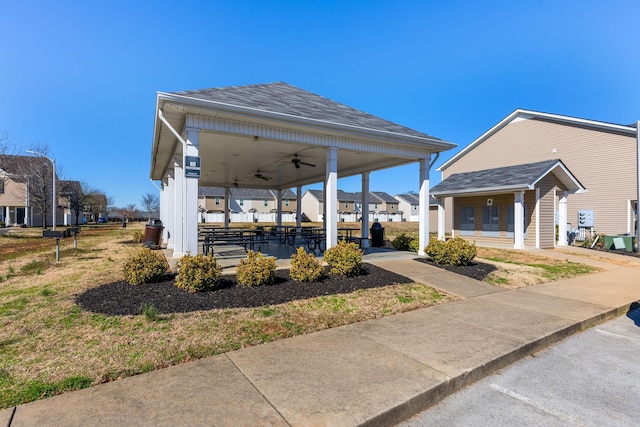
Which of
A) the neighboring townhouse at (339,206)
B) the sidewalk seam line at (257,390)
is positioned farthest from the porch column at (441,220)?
the neighboring townhouse at (339,206)

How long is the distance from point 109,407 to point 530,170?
57.9 ft

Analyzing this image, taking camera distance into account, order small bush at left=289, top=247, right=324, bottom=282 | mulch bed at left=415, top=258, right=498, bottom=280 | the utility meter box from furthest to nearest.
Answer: the utility meter box, mulch bed at left=415, top=258, right=498, bottom=280, small bush at left=289, top=247, right=324, bottom=282

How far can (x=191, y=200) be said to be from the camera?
682 centimetres

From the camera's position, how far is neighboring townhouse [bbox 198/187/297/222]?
54281 millimetres

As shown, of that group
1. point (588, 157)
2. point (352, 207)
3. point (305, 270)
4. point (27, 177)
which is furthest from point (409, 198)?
point (305, 270)

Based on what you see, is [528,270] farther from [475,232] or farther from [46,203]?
[46,203]

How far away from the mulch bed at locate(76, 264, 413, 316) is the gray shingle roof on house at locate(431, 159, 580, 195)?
1050 centimetres

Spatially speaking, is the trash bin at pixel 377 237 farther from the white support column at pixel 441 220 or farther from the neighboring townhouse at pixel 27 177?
the neighboring townhouse at pixel 27 177

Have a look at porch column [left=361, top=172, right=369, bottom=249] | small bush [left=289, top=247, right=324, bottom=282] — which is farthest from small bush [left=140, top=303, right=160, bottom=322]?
porch column [left=361, top=172, right=369, bottom=249]

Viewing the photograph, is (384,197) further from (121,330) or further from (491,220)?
(121,330)

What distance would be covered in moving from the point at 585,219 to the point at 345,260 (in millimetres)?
17619

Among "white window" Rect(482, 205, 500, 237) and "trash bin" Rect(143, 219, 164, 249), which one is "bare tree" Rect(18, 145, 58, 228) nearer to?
"trash bin" Rect(143, 219, 164, 249)

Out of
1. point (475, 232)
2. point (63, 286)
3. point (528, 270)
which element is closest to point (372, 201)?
point (475, 232)

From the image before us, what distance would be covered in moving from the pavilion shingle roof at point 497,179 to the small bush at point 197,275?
13.4 metres
